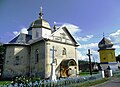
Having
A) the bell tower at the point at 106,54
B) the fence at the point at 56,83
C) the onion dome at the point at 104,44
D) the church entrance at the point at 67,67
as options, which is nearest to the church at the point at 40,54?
the church entrance at the point at 67,67

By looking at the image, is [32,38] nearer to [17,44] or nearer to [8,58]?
[17,44]

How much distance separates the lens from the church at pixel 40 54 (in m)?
23.4

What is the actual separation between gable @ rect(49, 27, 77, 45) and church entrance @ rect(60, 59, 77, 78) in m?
3.93

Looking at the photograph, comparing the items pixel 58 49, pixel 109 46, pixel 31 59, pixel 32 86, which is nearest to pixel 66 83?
pixel 32 86

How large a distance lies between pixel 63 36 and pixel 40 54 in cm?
539

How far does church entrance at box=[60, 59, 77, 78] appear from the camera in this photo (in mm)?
23923

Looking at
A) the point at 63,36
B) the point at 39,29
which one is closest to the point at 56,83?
the point at 63,36

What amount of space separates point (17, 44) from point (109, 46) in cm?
1768

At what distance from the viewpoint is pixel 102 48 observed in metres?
30.4

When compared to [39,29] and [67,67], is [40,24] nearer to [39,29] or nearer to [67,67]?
[39,29]

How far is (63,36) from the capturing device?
26438 millimetres

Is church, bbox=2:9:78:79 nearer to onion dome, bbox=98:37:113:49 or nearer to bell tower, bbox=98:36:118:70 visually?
onion dome, bbox=98:37:113:49

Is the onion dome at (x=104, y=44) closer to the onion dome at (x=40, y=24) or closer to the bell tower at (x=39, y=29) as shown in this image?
the bell tower at (x=39, y=29)

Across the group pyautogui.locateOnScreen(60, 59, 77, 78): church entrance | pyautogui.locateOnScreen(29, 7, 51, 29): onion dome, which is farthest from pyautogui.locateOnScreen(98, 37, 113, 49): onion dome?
pyautogui.locateOnScreen(29, 7, 51, 29): onion dome
